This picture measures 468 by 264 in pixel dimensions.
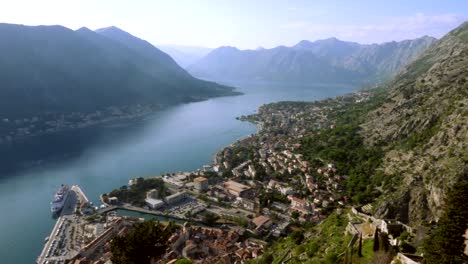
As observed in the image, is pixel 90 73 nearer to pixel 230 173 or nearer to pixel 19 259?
pixel 230 173

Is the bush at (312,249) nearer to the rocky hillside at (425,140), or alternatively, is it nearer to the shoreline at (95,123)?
the rocky hillside at (425,140)

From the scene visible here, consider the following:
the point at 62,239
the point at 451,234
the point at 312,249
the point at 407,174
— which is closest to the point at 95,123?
the point at 62,239

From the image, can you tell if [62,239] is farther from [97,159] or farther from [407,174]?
[97,159]

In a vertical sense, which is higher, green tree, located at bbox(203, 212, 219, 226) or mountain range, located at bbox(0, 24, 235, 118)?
mountain range, located at bbox(0, 24, 235, 118)

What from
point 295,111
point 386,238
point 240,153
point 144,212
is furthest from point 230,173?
point 295,111

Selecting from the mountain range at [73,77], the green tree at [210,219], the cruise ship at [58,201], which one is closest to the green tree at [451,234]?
the green tree at [210,219]

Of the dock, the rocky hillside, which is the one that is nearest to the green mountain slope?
the rocky hillside

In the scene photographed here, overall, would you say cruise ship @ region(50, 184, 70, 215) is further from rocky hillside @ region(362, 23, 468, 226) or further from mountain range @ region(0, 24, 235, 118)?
mountain range @ region(0, 24, 235, 118)
